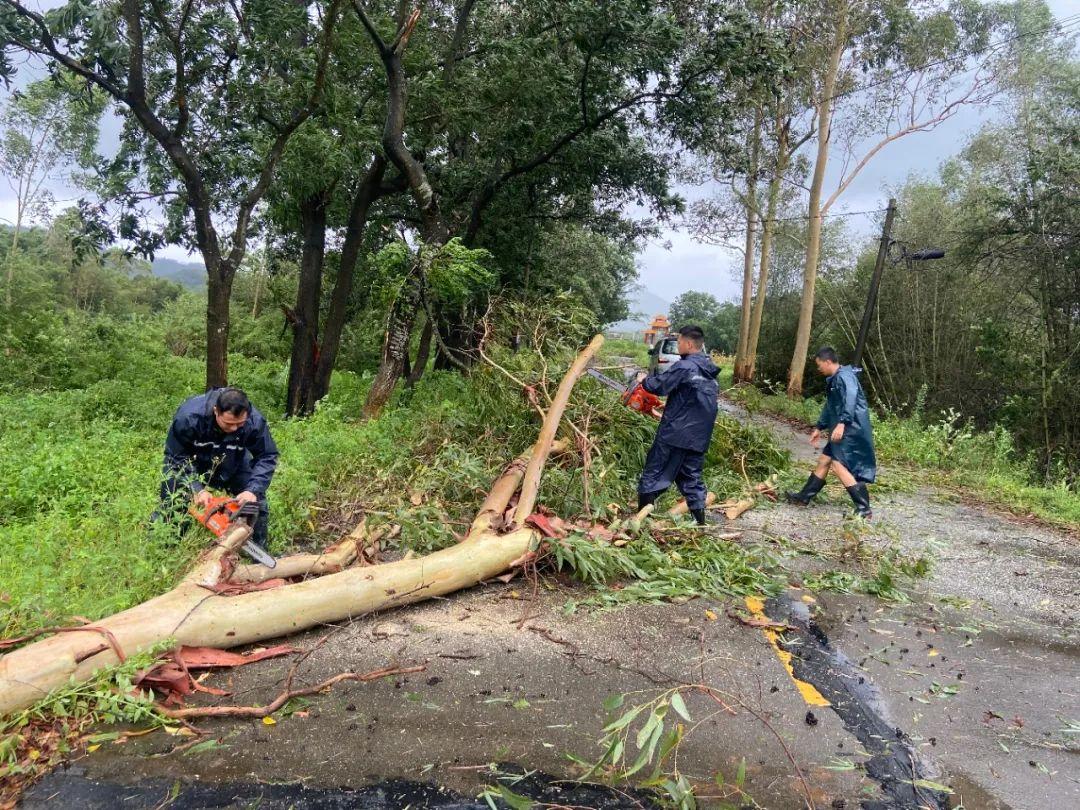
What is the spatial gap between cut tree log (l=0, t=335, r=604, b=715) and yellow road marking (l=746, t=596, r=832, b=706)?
1.39 meters

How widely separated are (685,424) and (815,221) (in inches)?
553

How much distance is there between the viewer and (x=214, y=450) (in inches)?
170

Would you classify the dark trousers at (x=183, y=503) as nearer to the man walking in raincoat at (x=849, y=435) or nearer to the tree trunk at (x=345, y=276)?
the man walking in raincoat at (x=849, y=435)

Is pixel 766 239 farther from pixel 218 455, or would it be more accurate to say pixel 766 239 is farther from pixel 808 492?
pixel 218 455

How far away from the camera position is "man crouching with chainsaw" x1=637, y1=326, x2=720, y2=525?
5.24 meters

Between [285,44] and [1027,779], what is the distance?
1021 centimetres

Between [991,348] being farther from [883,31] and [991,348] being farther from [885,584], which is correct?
[883,31]

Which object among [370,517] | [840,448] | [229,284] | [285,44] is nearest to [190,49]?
[285,44]

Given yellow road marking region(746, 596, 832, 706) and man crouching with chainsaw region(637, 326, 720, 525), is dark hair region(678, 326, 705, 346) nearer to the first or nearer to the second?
man crouching with chainsaw region(637, 326, 720, 525)

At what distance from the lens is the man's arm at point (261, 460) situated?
13.9ft

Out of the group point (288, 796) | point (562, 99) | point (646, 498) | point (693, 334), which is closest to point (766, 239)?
point (562, 99)

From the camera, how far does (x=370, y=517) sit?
4633 millimetres

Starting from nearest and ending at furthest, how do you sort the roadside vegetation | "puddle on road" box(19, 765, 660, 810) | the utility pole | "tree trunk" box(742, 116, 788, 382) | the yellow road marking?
"puddle on road" box(19, 765, 660, 810)
the yellow road marking
the roadside vegetation
the utility pole
"tree trunk" box(742, 116, 788, 382)

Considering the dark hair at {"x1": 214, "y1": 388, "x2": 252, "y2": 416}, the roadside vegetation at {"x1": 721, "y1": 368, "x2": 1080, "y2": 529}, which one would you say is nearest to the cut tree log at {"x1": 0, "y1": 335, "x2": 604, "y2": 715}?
the dark hair at {"x1": 214, "y1": 388, "x2": 252, "y2": 416}
